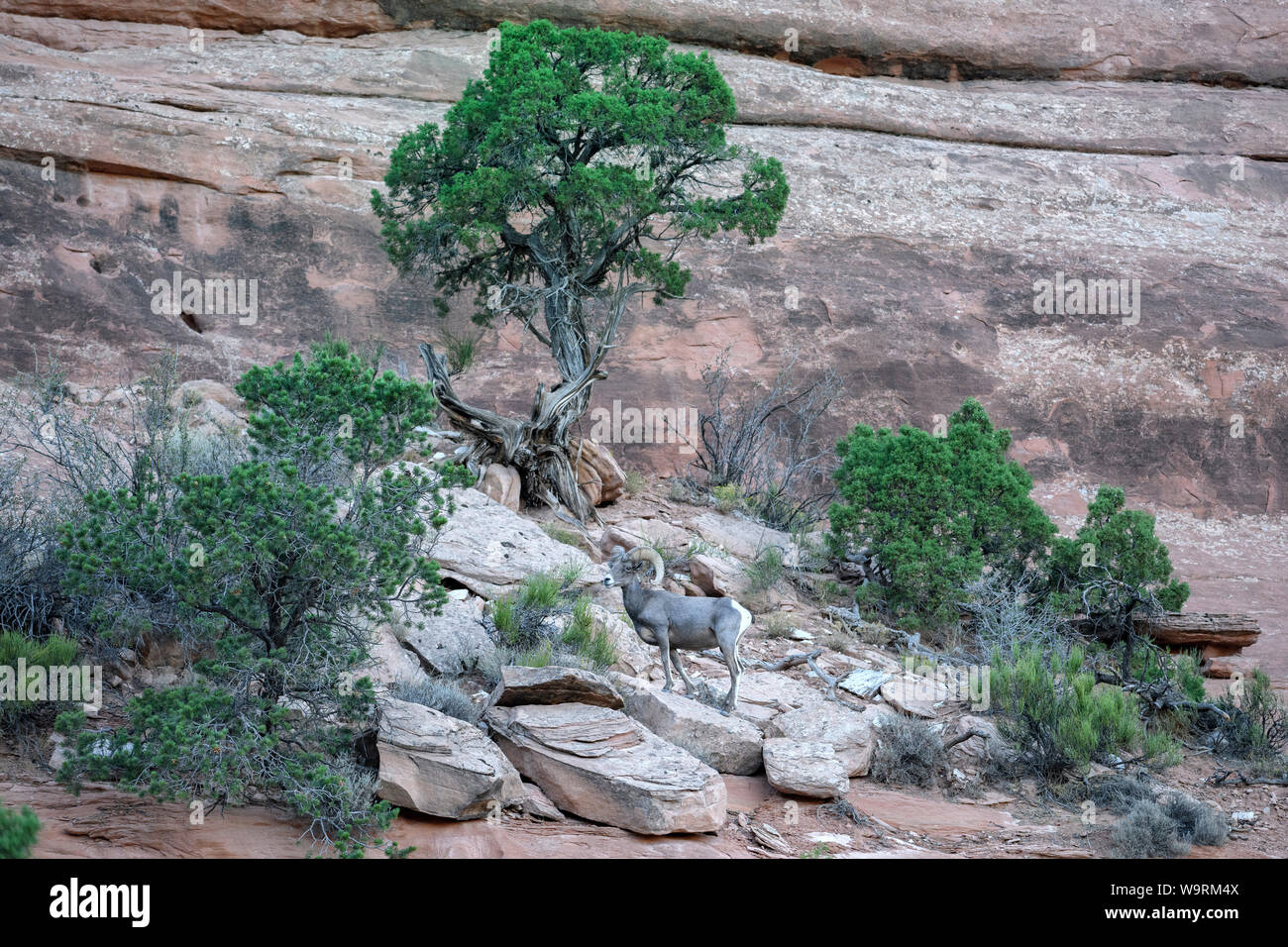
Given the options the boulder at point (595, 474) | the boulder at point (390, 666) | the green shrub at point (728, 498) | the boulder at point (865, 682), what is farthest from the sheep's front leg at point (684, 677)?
the green shrub at point (728, 498)

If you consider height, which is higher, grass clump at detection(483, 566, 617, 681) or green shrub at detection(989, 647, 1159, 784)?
grass clump at detection(483, 566, 617, 681)

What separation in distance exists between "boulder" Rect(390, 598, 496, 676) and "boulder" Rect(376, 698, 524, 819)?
1556mm

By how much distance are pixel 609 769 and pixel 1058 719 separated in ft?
12.3

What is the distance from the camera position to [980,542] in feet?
39.0

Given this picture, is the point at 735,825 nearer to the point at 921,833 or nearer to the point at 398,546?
the point at 921,833

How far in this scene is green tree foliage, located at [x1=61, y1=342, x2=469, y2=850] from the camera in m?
5.44

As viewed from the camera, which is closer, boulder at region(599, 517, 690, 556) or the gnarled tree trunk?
boulder at region(599, 517, 690, 556)

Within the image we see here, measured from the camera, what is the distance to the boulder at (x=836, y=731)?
24.3ft

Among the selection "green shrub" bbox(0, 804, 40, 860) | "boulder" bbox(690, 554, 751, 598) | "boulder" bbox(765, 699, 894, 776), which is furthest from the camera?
"boulder" bbox(690, 554, 751, 598)

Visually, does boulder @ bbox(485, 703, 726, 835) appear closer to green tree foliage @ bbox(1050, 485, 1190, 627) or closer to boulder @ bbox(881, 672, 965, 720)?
boulder @ bbox(881, 672, 965, 720)

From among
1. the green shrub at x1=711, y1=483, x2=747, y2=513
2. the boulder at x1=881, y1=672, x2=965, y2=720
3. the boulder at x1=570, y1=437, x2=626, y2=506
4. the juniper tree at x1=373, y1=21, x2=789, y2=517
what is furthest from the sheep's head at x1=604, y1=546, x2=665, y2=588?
the green shrub at x1=711, y1=483, x2=747, y2=513

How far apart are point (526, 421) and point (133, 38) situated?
13.3m

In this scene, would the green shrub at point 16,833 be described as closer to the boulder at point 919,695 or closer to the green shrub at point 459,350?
the boulder at point 919,695

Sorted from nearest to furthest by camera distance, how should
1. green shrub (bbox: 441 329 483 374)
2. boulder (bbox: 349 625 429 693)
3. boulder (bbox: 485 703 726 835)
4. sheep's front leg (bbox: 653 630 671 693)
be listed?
boulder (bbox: 485 703 726 835), boulder (bbox: 349 625 429 693), sheep's front leg (bbox: 653 630 671 693), green shrub (bbox: 441 329 483 374)
